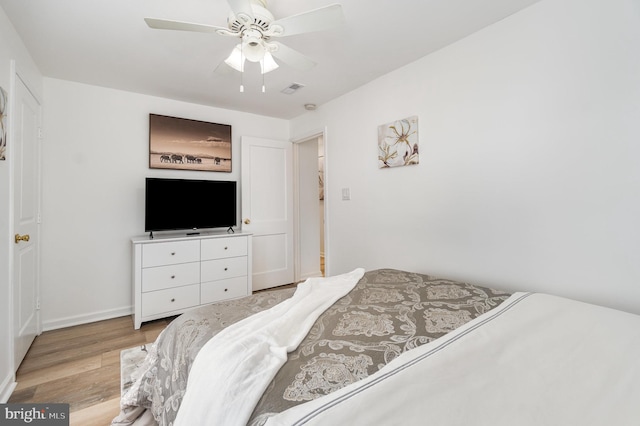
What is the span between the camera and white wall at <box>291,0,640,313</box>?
1.51 meters

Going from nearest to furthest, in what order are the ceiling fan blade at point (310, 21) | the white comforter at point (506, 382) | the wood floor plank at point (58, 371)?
the white comforter at point (506, 382), the ceiling fan blade at point (310, 21), the wood floor plank at point (58, 371)

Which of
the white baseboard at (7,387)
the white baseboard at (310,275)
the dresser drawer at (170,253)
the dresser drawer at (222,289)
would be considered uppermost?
the dresser drawer at (170,253)

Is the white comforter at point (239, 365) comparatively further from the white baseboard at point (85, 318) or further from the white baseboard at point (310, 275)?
the white baseboard at point (310, 275)

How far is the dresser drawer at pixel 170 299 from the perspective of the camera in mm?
2768

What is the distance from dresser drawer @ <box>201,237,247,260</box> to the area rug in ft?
3.37

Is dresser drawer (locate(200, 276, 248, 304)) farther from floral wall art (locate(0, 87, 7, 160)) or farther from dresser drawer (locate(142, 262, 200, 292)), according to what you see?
floral wall art (locate(0, 87, 7, 160))

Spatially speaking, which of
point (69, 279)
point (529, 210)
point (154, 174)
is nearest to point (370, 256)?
point (529, 210)

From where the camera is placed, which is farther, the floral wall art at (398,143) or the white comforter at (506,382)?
the floral wall art at (398,143)

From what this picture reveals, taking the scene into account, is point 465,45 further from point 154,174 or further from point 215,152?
point 154,174

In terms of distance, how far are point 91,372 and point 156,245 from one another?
113 centimetres

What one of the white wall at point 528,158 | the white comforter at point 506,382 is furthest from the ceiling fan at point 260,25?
the white comforter at point 506,382

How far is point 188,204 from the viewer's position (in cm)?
317

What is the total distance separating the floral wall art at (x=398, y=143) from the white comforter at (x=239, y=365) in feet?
5.83

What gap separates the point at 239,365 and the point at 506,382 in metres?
0.72
